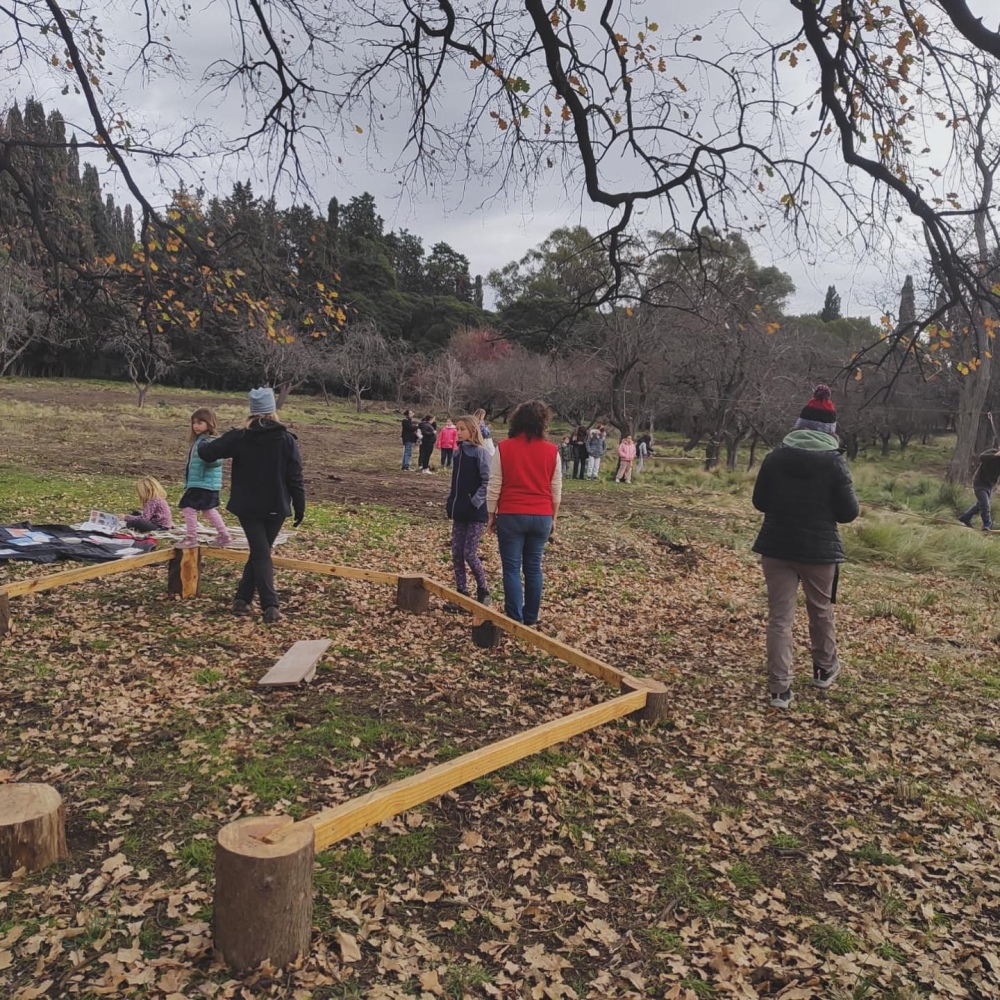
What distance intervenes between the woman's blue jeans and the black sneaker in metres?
2.05

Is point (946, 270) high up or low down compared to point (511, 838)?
up

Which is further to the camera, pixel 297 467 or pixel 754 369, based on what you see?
pixel 754 369

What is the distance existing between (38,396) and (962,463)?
3464 centimetres

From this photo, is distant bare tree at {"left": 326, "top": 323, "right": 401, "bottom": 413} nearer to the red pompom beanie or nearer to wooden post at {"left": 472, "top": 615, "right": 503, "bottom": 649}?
wooden post at {"left": 472, "top": 615, "right": 503, "bottom": 649}

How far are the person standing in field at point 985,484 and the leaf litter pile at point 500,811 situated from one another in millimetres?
8825

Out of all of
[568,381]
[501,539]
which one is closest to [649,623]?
[501,539]

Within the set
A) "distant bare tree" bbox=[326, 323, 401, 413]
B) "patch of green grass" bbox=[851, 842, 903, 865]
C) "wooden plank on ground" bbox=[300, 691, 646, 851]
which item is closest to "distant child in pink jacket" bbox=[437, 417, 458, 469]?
"wooden plank on ground" bbox=[300, 691, 646, 851]

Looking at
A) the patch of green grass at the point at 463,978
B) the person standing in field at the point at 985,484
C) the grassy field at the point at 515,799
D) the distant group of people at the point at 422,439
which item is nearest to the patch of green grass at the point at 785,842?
the grassy field at the point at 515,799

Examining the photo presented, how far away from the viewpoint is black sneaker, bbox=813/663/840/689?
199 inches

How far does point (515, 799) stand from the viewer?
11.2ft

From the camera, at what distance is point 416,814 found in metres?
3.23

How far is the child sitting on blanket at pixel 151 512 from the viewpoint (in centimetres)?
864

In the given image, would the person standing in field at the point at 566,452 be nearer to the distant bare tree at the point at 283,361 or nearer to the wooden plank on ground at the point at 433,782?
the wooden plank on ground at the point at 433,782

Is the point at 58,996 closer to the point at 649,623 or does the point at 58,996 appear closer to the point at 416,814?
the point at 416,814
